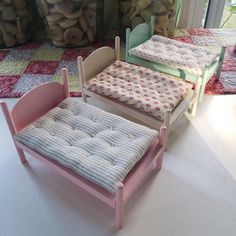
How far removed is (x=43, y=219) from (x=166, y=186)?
23.0 inches

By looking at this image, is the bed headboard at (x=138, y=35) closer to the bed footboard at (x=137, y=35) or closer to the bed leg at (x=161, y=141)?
the bed footboard at (x=137, y=35)

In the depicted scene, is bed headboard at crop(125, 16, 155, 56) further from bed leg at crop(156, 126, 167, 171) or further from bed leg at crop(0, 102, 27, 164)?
bed leg at crop(0, 102, 27, 164)

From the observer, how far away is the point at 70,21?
215cm

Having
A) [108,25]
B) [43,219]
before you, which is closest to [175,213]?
[43,219]

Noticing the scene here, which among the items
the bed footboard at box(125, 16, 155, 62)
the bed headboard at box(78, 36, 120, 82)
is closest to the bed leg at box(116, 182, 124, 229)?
the bed headboard at box(78, 36, 120, 82)

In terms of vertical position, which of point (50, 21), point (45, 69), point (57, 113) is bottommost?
point (45, 69)

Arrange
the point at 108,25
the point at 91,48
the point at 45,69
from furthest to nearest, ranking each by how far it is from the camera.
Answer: the point at 108,25 → the point at 91,48 → the point at 45,69

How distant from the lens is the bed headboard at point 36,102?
1210 mm

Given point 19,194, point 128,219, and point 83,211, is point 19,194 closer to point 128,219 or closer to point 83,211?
point 83,211

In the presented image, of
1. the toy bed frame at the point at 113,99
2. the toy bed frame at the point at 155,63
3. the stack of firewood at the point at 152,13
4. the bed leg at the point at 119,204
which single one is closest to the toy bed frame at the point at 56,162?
the bed leg at the point at 119,204

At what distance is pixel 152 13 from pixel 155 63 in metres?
0.64

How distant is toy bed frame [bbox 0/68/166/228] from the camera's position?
3.29 ft

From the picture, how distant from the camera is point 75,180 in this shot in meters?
1.06

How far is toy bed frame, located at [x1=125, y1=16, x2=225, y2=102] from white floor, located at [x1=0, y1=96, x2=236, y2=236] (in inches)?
15.7
